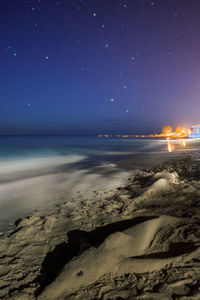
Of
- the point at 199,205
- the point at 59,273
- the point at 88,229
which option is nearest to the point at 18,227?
the point at 88,229

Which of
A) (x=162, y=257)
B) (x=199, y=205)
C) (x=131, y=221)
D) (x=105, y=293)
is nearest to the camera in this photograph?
(x=105, y=293)

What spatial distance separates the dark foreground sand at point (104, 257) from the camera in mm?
2010

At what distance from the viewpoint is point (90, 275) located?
2.16 meters

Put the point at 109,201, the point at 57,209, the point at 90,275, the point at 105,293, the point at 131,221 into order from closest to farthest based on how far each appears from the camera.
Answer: the point at 105,293 → the point at 90,275 → the point at 131,221 → the point at 57,209 → the point at 109,201

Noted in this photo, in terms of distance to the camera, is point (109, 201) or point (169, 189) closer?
point (109, 201)

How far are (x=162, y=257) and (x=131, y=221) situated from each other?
133 centimetres

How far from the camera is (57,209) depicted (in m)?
4.70

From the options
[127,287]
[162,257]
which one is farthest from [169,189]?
[127,287]

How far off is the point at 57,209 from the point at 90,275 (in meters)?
2.72

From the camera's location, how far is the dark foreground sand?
201cm

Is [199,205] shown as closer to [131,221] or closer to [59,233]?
[131,221]

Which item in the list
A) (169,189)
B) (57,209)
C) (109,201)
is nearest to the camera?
(57,209)

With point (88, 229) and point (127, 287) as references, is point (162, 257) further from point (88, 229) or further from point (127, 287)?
point (88, 229)

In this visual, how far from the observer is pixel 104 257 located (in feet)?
7.66
